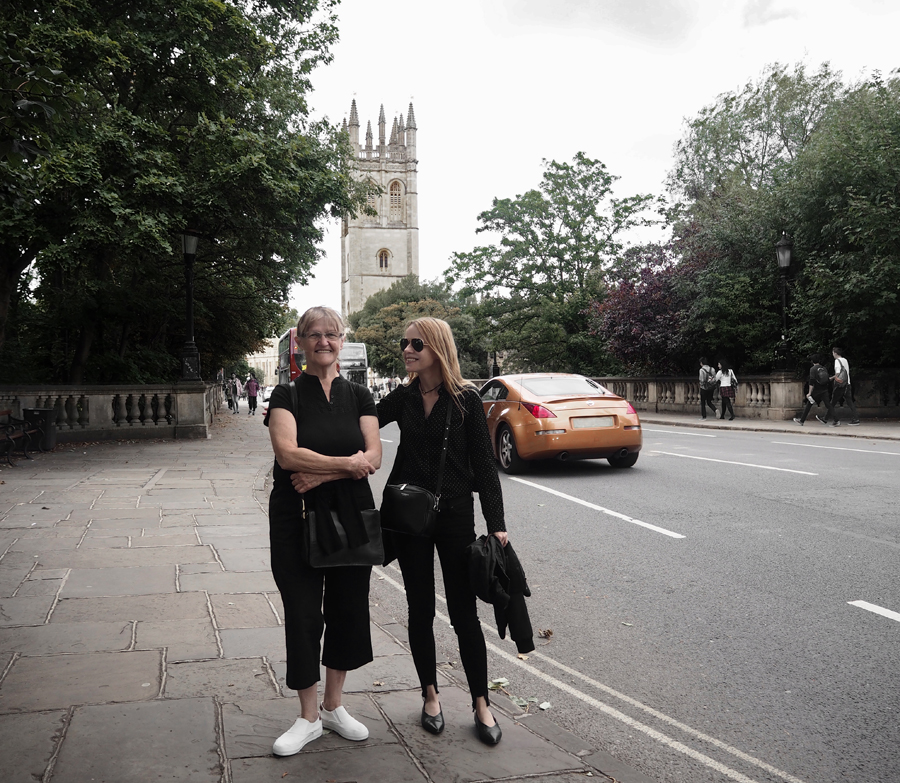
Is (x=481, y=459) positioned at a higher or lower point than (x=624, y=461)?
higher

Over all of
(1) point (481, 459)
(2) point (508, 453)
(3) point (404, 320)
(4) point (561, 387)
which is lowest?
(2) point (508, 453)

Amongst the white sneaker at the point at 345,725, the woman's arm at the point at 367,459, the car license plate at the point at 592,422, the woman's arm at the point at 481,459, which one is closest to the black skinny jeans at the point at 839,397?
the car license plate at the point at 592,422

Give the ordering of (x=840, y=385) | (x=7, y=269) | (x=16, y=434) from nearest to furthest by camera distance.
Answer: (x=16, y=434)
(x=7, y=269)
(x=840, y=385)

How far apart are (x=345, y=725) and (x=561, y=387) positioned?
9.41m

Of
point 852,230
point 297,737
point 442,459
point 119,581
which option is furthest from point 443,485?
point 852,230

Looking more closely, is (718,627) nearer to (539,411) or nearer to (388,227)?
(539,411)

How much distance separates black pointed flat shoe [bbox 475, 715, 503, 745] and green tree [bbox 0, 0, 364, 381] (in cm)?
809

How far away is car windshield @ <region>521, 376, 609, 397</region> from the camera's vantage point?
12.1 m

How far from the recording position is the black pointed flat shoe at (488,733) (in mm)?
3230

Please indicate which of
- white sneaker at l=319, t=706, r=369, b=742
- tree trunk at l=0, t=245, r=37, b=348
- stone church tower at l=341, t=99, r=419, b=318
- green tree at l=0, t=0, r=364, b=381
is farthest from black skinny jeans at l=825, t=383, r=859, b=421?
stone church tower at l=341, t=99, r=419, b=318

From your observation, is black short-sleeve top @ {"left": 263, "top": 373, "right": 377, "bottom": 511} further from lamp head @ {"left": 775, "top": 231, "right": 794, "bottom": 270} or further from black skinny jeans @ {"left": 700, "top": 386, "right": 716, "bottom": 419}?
black skinny jeans @ {"left": 700, "top": 386, "right": 716, "bottom": 419}

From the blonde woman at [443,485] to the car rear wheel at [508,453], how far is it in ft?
27.5

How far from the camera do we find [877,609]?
5066mm

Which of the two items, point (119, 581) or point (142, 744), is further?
point (119, 581)
